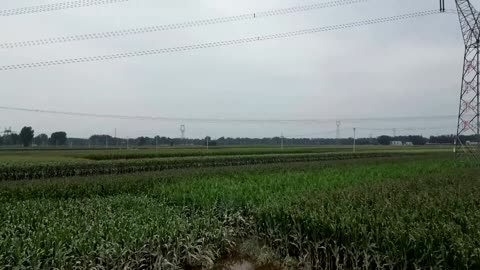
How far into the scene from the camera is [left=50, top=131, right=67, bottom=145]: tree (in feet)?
370

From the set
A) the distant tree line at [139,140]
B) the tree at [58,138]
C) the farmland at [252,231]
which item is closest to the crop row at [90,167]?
the farmland at [252,231]

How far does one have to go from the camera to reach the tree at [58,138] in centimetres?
11284

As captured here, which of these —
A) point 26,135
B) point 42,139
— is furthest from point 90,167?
point 42,139

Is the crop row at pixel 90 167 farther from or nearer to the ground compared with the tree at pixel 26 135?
nearer to the ground

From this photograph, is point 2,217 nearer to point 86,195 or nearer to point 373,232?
point 86,195

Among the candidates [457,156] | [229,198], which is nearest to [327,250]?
[229,198]

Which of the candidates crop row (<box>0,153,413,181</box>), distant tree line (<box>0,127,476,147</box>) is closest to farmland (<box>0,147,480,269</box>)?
crop row (<box>0,153,413,181</box>)

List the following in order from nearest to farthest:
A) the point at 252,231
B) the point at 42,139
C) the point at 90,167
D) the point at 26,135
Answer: the point at 252,231 < the point at 90,167 < the point at 26,135 < the point at 42,139

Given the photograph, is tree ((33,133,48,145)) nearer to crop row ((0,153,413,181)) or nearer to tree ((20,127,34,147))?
tree ((20,127,34,147))

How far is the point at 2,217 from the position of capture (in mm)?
10320

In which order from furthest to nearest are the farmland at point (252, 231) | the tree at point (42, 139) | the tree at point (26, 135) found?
the tree at point (42, 139) < the tree at point (26, 135) < the farmland at point (252, 231)

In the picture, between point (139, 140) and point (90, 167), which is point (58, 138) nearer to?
point (139, 140)

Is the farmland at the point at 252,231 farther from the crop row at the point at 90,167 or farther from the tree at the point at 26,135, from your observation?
the tree at the point at 26,135

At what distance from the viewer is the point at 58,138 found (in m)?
114
